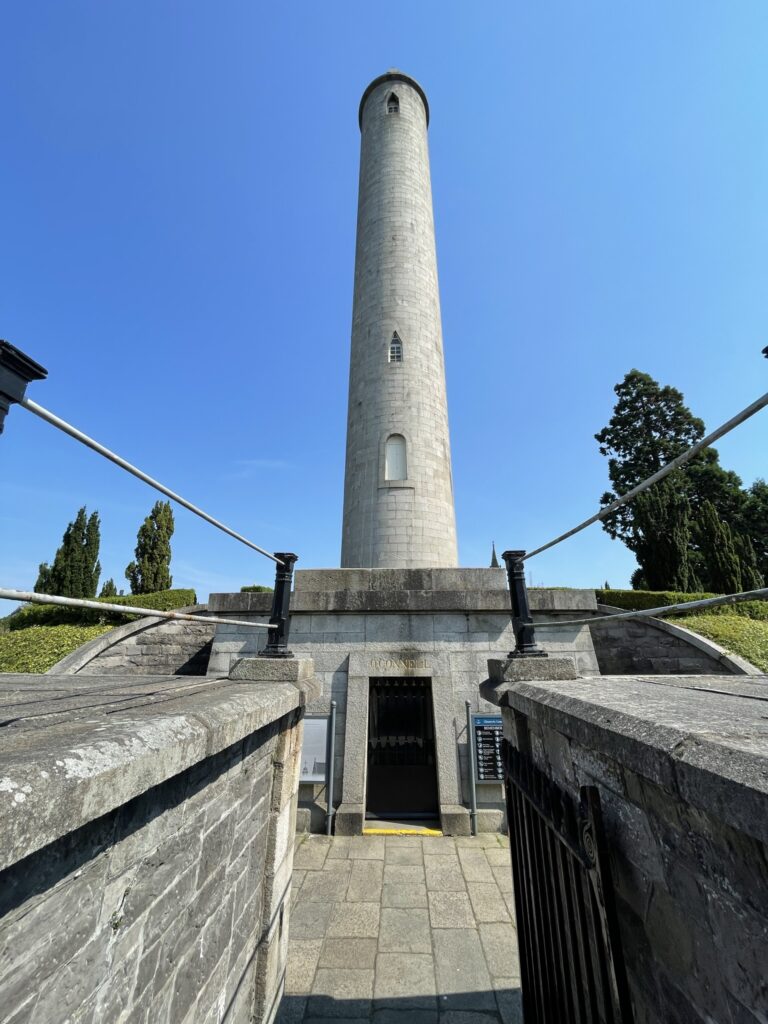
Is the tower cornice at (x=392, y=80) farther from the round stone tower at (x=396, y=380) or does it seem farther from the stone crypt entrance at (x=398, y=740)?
the stone crypt entrance at (x=398, y=740)

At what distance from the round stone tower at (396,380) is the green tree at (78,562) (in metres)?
18.1

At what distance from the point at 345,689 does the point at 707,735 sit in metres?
6.43

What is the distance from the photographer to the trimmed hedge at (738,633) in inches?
377

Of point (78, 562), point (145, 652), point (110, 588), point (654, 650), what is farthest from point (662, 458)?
point (110, 588)

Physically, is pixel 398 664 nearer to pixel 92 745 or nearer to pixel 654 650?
pixel 92 745

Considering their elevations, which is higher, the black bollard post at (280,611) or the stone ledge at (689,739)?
the black bollard post at (280,611)

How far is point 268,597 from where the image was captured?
780 centimetres

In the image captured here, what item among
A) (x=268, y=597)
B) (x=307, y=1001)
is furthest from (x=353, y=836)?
(x=268, y=597)

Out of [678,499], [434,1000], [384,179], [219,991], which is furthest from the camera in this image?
[678,499]

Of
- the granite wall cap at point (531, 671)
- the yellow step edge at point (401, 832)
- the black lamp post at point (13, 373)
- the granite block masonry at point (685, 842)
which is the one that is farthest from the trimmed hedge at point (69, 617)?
the granite block masonry at point (685, 842)

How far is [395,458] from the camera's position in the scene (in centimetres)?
1159

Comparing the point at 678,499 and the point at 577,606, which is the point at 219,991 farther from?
the point at 678,499

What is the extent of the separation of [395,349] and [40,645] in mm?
12171

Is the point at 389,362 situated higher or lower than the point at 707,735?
higher
